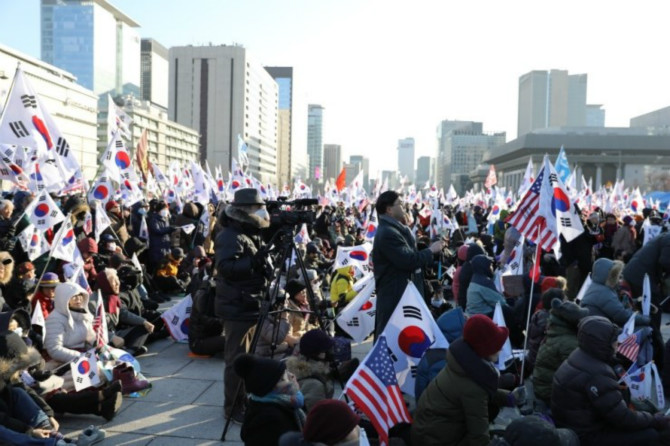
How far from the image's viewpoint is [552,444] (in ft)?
9.03

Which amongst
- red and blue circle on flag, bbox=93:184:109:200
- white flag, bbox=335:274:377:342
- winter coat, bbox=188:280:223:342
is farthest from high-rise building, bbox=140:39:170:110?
white flag, bbox=335:274:377:342

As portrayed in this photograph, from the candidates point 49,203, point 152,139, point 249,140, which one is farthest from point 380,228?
point 249,140

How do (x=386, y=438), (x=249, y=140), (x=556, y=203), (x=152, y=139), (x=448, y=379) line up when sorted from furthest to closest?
1. (x=249, y=140)
2. (x=152, y=139)
3. (x=556, y=203)
4. (x=386, y=438)
5. (x=448, y=379)

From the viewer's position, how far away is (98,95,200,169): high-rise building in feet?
344

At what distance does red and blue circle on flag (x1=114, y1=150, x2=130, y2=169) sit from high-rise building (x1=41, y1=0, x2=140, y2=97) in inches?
5833

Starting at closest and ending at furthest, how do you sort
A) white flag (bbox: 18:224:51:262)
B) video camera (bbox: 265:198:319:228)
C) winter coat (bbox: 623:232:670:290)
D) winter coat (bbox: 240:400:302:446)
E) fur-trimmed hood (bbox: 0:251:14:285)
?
winter coat (bbox: 240:400:302:446)
video camera (bbox: 265:198:319:228)
fur-trimmed hood (bbox: 0:251:14:285)
winter coat (bbox: 623:232:670:290)
white flag (bbox: 18:224:51:262)

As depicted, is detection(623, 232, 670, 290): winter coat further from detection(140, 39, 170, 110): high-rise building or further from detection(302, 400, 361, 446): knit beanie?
detection(140, 39, 170, 110): high-rise building

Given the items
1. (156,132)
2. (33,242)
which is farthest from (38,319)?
(156,132)

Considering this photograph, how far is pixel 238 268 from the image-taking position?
4918 millimetres

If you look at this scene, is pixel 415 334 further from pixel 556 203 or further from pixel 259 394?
pixel 556 203

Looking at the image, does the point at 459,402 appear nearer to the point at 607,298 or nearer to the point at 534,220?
the point at 607,298

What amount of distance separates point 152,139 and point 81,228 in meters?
107

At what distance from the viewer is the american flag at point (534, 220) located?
6.80m

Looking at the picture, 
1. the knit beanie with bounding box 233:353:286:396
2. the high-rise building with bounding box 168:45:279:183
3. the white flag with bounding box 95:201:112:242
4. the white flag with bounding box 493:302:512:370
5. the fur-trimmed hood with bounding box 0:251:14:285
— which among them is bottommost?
the white flag with bounding box 493:302:512:370
